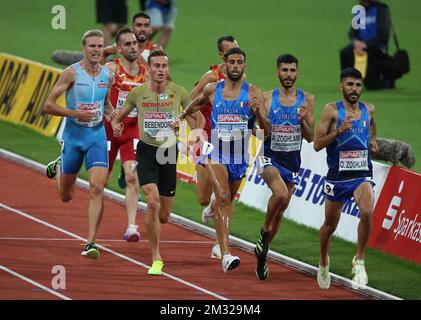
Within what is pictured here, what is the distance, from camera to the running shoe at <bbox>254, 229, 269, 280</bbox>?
1491 cm

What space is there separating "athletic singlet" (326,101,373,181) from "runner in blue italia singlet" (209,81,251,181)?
1.12 metres

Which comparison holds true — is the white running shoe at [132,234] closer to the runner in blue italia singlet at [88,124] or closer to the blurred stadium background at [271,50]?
the runner in blue italia singlet at [88,124]

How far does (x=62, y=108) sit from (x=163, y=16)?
44.2 ft

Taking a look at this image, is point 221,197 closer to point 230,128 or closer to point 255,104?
point 230,128

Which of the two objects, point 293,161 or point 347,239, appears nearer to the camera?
point 293,161

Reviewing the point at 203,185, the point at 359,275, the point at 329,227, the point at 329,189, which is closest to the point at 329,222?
the point at 329,227

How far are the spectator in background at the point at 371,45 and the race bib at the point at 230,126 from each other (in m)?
10.7

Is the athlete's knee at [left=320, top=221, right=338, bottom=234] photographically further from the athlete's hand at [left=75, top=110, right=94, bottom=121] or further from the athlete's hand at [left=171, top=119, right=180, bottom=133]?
the athlete's hand at [left=75, top=110, right=94, bottom=121]

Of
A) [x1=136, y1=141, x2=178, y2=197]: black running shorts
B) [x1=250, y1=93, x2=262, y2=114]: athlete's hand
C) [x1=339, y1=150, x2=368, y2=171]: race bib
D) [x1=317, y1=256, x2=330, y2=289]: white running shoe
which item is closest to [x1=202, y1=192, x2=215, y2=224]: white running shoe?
[x1=136, y1=141, x2=178, y2=197]: black running shorts

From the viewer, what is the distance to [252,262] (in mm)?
16047

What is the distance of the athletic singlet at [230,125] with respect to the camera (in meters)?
15.0
